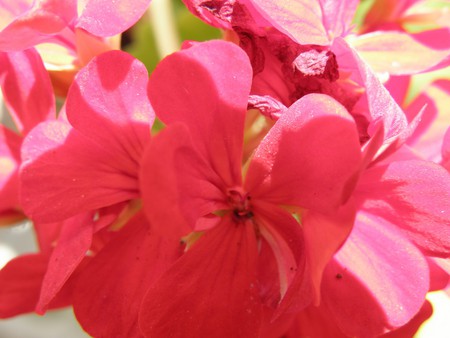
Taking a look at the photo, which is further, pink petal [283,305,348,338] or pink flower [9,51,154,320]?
pink petal [283,305,348,338]

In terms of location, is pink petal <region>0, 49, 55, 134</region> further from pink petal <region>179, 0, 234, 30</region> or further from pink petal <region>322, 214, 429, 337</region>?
pink petal <region>322, 214, 429, 337</region>

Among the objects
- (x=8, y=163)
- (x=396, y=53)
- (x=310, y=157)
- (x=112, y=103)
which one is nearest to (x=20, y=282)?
(x=8, y=163)

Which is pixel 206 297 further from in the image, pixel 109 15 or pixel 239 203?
pixel 109 15

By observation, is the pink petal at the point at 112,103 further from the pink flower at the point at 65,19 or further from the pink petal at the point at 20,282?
the pink petal at the point at 20,282

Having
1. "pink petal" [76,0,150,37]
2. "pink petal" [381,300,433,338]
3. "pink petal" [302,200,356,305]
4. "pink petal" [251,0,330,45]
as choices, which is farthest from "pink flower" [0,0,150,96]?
"pink petal" [381,300,433,338]

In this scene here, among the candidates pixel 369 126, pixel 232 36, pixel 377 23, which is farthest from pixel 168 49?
pixel 369 126

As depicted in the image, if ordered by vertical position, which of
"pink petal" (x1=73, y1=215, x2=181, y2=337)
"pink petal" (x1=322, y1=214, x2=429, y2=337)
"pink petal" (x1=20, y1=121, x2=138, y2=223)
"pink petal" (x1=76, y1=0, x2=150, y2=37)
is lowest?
"pink petal" (x1=73, y1=215, x2=181, y2=337)

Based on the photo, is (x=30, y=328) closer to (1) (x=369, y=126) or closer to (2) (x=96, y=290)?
(2) (x=96, y=290)
